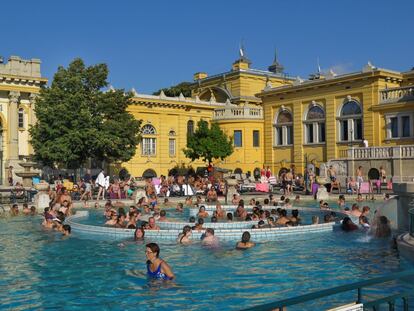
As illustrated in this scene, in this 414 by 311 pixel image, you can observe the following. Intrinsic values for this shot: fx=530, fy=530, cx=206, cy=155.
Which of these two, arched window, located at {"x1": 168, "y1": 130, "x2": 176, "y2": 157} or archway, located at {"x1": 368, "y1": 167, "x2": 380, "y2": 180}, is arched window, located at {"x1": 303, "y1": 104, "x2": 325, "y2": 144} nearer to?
archway, located at {"x1": 368, "y1": 167, "x2": 380, "y2": 180}

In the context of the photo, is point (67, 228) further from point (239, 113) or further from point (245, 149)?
point (239, 113)

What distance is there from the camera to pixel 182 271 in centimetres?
1054

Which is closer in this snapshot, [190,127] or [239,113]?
[239,113]

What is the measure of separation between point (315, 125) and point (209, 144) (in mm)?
8747

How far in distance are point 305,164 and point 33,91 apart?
22958 millimetres

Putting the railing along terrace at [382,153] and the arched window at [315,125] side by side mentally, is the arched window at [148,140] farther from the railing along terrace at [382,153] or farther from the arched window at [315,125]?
the railing along terrace at [382,153]

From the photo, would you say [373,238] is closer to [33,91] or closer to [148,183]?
[148,183]

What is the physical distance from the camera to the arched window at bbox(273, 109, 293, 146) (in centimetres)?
4525

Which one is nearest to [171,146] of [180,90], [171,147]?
[171,147]

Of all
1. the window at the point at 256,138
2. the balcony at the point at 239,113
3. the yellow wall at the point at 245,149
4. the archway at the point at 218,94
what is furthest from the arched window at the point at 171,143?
the archway at the point at 218,94

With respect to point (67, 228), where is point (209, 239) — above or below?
below

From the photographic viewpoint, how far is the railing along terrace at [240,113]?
4716 centimetres

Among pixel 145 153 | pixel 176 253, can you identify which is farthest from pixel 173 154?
pixel 176 253

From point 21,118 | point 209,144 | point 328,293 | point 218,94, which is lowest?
point 328,293
